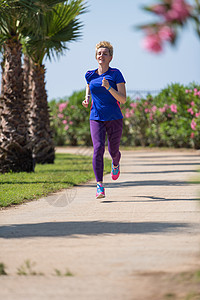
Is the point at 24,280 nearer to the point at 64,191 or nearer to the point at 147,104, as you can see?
the point at 64,191

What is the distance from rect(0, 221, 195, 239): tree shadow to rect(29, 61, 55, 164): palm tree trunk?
10059mm

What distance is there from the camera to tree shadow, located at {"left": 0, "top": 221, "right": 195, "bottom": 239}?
5094mm

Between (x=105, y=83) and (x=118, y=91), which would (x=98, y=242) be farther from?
(x=118, y=91)

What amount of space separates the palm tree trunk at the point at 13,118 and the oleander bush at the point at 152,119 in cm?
799

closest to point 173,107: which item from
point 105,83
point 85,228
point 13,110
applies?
point 13,110

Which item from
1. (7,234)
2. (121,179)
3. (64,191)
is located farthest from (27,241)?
(121,179)

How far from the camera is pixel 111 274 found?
12.0 ft

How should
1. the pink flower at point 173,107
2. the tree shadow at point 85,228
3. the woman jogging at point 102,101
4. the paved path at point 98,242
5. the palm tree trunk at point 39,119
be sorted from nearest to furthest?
the paved path at point 98,242
the tree shadow at point 85,228
the woman jogging at point 102,101
the palm tree trunk at point 39,119
the pink flower at point 173,107

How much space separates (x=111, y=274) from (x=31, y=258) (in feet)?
2.59

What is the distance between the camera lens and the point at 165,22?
2764 millimetres

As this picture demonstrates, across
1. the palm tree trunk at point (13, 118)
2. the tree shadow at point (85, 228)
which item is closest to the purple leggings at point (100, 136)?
the tree shadow at point (85, 228)

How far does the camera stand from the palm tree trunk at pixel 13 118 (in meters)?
12.6

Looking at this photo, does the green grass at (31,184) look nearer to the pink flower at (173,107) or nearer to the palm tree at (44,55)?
A: the palm tree at (44,55)

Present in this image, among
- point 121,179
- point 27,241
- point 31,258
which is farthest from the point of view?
point 121,179
